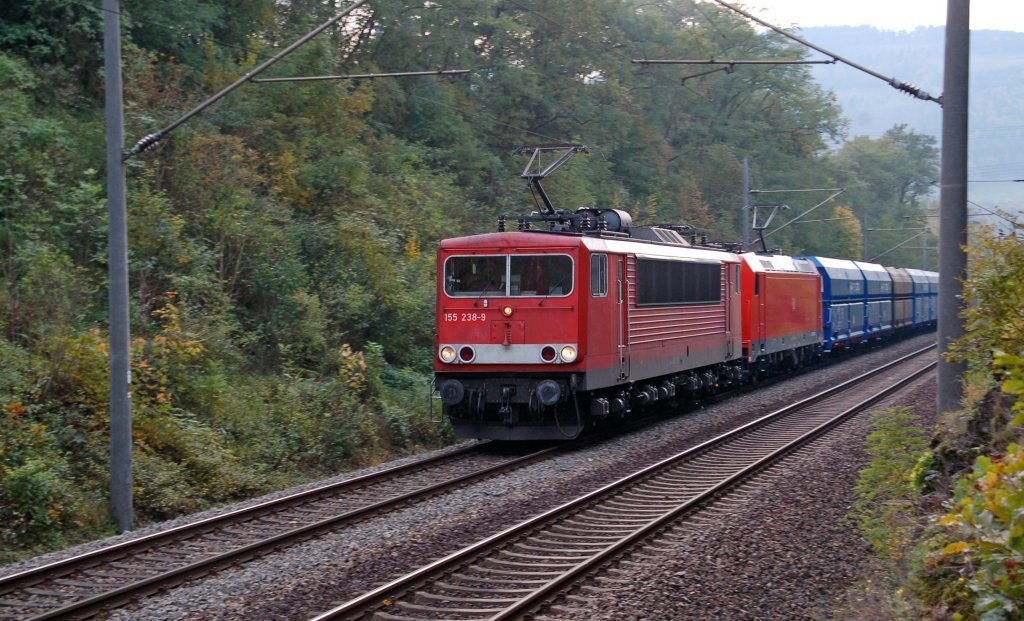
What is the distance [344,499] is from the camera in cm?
1224

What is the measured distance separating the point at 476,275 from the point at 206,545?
6940mm

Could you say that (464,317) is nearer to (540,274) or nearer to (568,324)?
(540,274)

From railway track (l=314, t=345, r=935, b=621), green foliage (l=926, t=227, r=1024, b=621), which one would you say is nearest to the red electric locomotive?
railway track (l=314, t=345, r=935, b=621)

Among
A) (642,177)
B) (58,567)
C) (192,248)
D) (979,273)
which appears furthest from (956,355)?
(642,177)

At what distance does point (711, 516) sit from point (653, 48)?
1594 inches

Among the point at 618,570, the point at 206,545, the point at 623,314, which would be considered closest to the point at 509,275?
the point at 623,314

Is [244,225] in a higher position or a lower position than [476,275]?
higher

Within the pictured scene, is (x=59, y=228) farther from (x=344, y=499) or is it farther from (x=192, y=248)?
(x=344, y=499)

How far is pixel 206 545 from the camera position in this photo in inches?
395

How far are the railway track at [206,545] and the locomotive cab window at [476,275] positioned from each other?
2.85 meters

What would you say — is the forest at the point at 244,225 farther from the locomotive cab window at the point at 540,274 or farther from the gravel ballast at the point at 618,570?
the locomotive cab window at the point at 540,274

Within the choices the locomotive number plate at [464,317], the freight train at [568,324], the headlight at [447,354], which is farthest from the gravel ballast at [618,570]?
the locomotive number plate at [464,317]

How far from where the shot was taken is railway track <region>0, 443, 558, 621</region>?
27.0 feet

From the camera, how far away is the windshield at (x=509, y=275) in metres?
15.5
